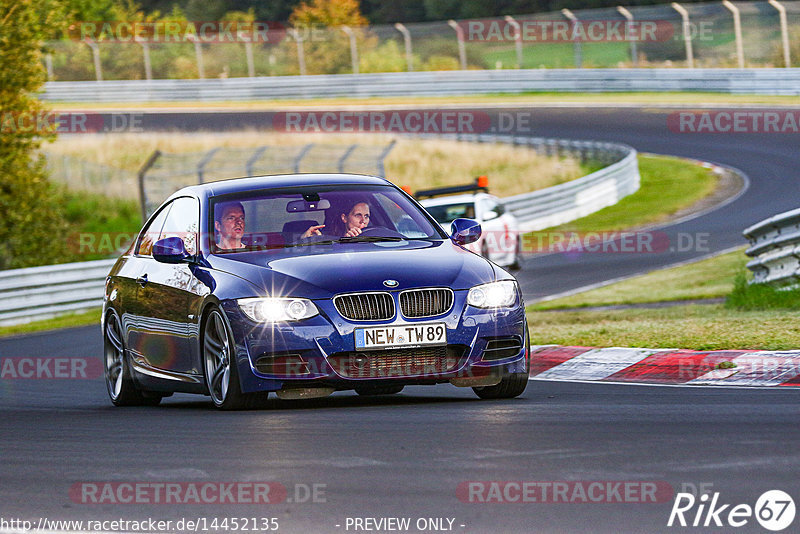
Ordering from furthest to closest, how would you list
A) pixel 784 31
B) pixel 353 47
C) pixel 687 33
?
pixel 353 47, pixel 687 33, pixel 784 31

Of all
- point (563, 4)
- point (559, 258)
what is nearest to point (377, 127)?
point (559, 258)

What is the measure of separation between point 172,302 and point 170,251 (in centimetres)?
37

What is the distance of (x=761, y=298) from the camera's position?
1437cm

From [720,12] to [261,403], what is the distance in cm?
3978

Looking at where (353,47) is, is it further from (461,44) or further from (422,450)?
(422,450)

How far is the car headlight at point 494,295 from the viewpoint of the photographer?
8531mm

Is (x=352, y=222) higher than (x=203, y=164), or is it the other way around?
(x=352, y=222)

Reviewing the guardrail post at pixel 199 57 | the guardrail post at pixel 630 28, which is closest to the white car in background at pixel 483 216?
the guardrail post at pixel 630 28

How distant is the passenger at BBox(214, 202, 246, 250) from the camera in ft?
30.5

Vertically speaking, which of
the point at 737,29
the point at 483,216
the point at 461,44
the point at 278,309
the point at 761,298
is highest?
the point at 278,309

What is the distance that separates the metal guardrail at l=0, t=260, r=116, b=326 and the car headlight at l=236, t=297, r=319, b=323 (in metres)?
14.8

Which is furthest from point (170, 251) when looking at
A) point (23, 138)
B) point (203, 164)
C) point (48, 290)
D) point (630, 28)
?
point (630, 28)

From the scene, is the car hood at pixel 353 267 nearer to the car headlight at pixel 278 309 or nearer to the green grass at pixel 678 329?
the car headlight at pixel 278 309

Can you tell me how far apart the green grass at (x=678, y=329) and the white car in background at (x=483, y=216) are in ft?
21.6
